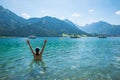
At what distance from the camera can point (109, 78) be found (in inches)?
632

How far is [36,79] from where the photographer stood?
15469mm

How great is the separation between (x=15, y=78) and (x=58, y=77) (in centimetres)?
472

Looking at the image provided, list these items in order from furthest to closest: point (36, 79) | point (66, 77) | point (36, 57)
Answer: point (36, 57), point (66, 77), point (36, 79)

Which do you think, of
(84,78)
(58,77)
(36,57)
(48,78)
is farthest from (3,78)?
(36,57)

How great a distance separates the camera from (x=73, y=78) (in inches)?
636

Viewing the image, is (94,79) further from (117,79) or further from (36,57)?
(36,57)

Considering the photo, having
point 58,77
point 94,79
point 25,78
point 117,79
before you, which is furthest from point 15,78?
point 117,79

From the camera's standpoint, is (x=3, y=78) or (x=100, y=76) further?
(x=100, y=76)

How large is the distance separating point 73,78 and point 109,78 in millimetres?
3983

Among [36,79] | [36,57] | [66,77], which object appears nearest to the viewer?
[36,79]

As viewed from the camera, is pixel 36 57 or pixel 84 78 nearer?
pixel 84 78

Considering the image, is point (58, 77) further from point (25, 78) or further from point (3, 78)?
point (3, 78)

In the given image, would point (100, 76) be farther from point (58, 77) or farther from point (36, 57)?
point (36, 57)

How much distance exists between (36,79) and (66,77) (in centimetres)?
340
